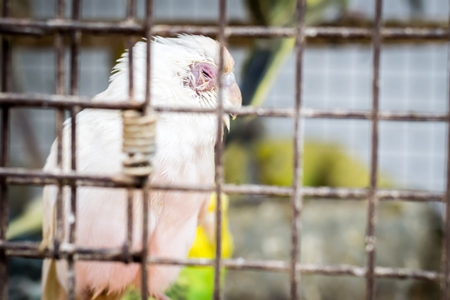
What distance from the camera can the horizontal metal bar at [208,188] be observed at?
1.65 ft

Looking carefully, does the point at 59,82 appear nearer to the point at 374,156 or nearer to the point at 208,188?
the point at 208,188

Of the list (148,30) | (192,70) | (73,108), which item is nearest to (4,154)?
(73,108)

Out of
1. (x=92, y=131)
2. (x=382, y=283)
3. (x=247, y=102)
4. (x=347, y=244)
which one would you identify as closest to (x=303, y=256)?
(x=347, y=244)

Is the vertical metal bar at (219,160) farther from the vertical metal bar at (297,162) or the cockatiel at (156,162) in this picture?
the cockatiel at (156,162)

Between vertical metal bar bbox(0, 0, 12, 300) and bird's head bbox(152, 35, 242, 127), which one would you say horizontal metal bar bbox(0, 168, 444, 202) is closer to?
vertical metal bar bbox(0, 0, 12, 300)

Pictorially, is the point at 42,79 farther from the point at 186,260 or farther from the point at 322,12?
the point at 186,260

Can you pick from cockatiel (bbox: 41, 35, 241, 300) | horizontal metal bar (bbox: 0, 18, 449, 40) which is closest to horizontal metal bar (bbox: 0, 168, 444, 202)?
horizontal metal bar (bbox: 0, 18, 449, 40)

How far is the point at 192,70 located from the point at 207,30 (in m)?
0.59

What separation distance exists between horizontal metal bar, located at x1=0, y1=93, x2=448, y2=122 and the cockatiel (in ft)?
1.39

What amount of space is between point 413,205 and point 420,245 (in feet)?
0.64

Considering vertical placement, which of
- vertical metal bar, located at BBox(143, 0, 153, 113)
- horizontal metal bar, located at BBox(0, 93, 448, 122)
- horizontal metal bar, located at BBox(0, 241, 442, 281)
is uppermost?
vertical metal bar, located at BBox(143, 0, 153, 113)

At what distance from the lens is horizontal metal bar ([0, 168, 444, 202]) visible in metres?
0.50

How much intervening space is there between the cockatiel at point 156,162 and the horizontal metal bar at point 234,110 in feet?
1.39

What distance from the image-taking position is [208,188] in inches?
20.2
